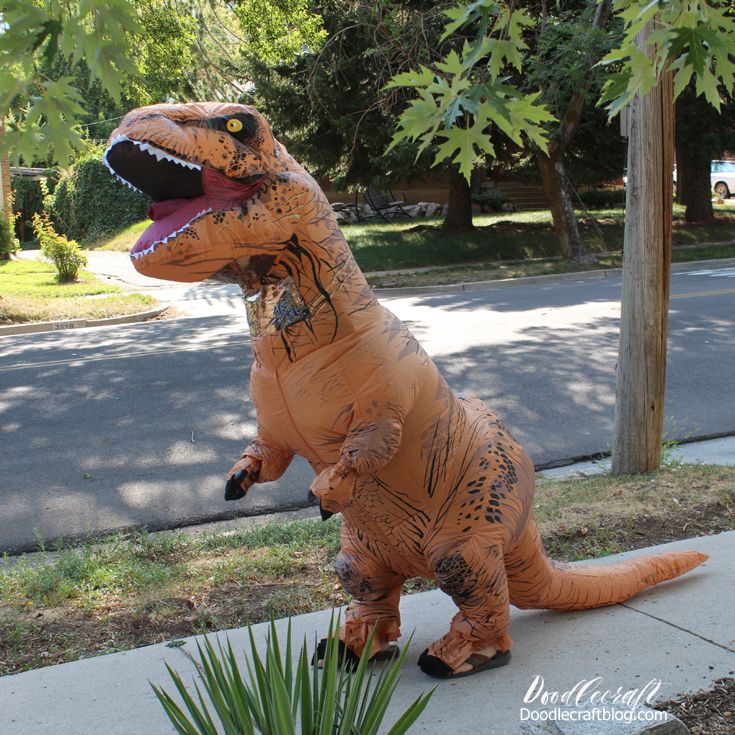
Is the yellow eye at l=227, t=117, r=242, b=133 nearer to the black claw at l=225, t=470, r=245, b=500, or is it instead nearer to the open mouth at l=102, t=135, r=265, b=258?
the open mouth at l=102, t=135, r=265, b=258

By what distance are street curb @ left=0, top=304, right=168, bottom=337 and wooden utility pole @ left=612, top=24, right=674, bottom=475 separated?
10237 mm

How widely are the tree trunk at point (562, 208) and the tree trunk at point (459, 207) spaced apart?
407cm

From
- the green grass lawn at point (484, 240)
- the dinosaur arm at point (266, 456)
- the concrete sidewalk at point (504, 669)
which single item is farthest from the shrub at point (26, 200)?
the dinosaur arm at point (266, 456)

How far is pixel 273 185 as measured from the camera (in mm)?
2531

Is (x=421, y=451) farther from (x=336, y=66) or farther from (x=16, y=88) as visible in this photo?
(x=336, y=66)

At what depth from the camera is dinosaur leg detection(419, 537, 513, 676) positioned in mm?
2881

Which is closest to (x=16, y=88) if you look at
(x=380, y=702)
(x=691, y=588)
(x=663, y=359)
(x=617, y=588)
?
(x=380, y=702)

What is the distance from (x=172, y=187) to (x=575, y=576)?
2.11m

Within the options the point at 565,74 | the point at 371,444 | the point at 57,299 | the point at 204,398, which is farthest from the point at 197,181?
the point at 565,74

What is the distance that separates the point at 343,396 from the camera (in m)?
2.61

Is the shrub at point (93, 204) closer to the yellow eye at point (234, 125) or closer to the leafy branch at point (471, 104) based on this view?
the leafy branch at point (471, 104)

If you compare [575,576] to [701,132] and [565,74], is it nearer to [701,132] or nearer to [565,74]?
[565,74]

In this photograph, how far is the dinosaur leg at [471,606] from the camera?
113 inches

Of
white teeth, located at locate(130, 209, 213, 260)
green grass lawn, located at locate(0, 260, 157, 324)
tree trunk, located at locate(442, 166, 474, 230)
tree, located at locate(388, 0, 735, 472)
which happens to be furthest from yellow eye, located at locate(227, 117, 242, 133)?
tree trunk, located at locate(442, 166, 474, 230)
